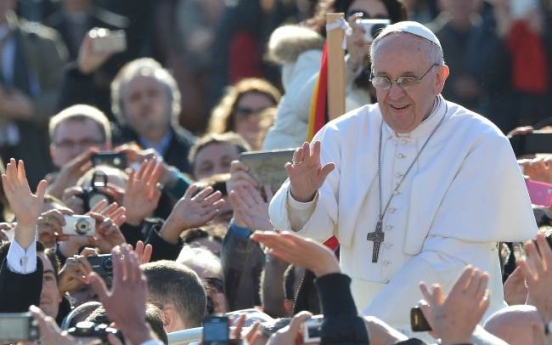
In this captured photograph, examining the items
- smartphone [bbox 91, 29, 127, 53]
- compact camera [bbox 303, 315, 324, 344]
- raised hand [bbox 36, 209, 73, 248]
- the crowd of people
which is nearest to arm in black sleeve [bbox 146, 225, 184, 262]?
the crowd of people

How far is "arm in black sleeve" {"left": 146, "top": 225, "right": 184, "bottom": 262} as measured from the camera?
31.8 feet

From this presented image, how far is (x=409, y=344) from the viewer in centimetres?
645

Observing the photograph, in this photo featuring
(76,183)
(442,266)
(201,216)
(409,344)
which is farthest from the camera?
(76,183)

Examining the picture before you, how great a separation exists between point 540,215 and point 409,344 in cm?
356

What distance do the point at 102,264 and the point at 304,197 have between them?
118cm

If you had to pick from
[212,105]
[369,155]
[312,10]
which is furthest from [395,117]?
[212,105]

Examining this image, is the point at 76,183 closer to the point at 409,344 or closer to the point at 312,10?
the point at 312,10

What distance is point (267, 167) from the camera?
979cm

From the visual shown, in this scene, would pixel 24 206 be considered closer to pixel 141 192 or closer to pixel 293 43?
pixel 141 192

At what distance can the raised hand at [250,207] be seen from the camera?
9.62 metres

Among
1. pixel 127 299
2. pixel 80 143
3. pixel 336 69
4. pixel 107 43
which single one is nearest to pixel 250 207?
pixel 336 69

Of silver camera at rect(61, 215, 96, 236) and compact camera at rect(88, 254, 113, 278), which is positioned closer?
compact camera at rect(88, 254, 113, 278)

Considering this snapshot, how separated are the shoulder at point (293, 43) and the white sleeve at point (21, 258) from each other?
10.9 ft

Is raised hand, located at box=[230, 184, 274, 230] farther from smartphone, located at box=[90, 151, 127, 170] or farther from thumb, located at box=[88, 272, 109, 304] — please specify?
thumb, located at box=[88, 272, 109, 304]
